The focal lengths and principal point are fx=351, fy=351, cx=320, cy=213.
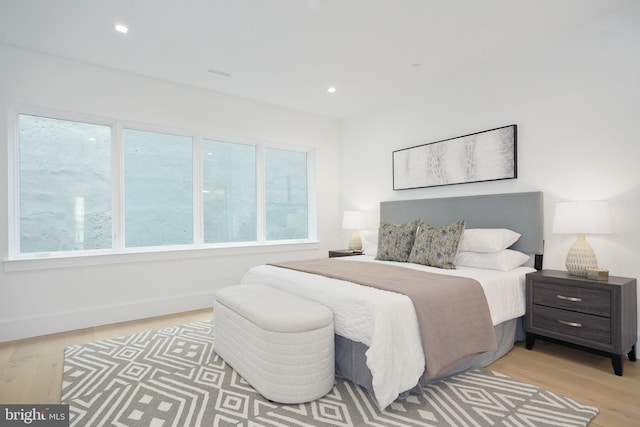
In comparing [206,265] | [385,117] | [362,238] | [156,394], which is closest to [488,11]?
[385,117]

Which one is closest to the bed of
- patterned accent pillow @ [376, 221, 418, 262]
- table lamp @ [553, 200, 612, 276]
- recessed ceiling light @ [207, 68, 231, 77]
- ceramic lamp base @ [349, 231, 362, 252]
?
patterned accent pillow @ [376, 221, 418, 262]

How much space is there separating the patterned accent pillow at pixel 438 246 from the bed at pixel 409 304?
84mm

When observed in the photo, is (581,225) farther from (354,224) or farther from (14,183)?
(14,183)

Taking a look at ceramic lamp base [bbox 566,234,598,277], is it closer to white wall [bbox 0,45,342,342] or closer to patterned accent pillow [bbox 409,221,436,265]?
patterned accent pillow [bbox 409,221,436,265]

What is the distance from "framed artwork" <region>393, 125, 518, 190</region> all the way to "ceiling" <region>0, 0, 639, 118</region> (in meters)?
0.76

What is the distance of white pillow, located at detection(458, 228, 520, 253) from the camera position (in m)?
3.01

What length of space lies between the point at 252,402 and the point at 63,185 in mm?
2964

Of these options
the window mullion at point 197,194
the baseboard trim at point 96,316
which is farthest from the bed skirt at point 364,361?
the window mullion at point 197,194

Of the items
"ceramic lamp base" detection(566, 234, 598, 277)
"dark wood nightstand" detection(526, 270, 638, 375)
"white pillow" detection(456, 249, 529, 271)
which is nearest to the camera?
"dark wood nightstand" detection(526, 270, 638, 375)

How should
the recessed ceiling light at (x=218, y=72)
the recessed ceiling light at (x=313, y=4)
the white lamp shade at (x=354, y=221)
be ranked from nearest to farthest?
1. the recessed ceiling light at (x=313, y=4)
2. the recessed ceiling light at (x=218, y=72)
3. the white lamp shade at (x=354, y=221)

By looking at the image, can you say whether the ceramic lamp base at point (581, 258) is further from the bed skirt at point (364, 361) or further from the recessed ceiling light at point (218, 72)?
the recessed ceiling light at point (218, 72)

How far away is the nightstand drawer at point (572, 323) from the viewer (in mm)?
2377

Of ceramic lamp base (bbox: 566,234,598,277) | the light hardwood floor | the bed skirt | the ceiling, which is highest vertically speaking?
the ceiling

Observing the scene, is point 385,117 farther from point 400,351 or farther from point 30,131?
point 30,131
